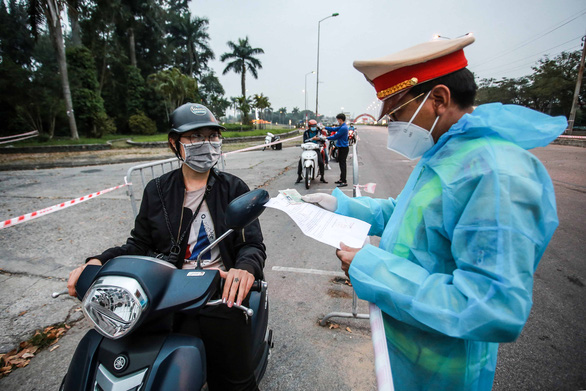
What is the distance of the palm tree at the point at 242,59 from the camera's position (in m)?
41.4

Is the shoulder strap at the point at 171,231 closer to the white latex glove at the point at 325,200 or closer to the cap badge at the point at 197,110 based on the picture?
the cap badge at the point at 197,110

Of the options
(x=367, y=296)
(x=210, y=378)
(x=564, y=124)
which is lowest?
(x=210, y=378)

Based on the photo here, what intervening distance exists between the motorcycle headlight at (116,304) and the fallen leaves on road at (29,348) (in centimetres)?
201

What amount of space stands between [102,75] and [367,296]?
39105 millimetres

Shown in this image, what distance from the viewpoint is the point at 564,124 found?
973 mm

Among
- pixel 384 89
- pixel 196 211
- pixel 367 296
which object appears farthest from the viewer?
pixel 196 211

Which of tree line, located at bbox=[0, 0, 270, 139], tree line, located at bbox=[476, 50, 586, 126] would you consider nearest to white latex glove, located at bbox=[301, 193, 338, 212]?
tree line, located at bbox=[0, 0, 270, 139]

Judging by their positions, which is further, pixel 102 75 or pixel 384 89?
pixel 102 75

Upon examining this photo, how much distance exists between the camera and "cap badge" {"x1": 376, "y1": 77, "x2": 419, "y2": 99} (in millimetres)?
1073

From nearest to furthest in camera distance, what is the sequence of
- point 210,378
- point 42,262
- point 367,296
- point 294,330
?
point 367,296 < point 210,378 < point 294,330 < point 42,262

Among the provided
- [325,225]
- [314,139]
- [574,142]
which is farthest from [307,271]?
[574,142]

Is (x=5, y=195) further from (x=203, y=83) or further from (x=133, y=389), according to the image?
(x=203, y=83)

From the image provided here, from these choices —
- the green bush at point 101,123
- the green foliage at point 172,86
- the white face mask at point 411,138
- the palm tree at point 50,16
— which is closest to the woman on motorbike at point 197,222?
the white face mask at point 411,138

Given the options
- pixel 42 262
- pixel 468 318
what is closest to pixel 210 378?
pixel 468 318
